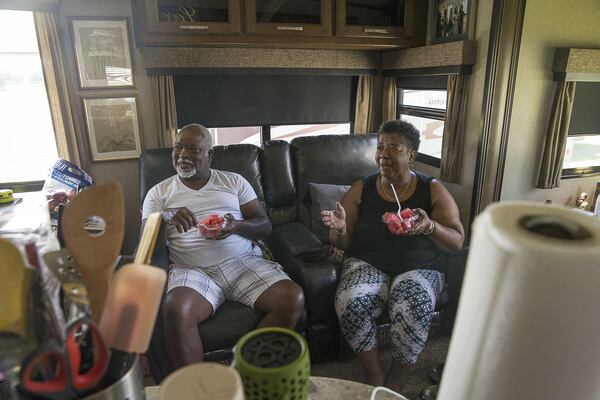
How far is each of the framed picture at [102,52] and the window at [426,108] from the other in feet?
6.78

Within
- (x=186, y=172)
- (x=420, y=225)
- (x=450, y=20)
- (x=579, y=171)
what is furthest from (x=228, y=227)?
(x=579, y=171)

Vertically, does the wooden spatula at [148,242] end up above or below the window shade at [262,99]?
below

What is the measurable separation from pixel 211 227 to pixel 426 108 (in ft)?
6.46

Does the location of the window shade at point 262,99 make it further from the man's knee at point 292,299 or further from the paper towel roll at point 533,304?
the paper towel roll at point 533,304

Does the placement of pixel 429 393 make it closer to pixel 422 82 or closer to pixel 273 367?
pixel 273 367

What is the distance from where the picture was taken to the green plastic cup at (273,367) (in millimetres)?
547

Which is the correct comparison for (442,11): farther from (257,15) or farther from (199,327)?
(199,327)

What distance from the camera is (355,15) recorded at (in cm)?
277

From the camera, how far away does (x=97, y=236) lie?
0.56 metres

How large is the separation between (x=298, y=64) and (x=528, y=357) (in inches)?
114

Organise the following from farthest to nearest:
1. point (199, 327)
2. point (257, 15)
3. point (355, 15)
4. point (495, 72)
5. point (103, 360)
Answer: point (355, 15) < point (257, 15) < point (495, 72) < point (199, 327) < point (103, 360)

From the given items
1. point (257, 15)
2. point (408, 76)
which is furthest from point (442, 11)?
point (257, 15)

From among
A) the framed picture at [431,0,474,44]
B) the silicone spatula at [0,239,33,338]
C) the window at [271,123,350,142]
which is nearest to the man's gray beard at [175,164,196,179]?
the window at [271,123,350,142]

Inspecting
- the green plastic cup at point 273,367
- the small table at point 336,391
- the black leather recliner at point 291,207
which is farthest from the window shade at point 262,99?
the green plastic cup at point 273,367
